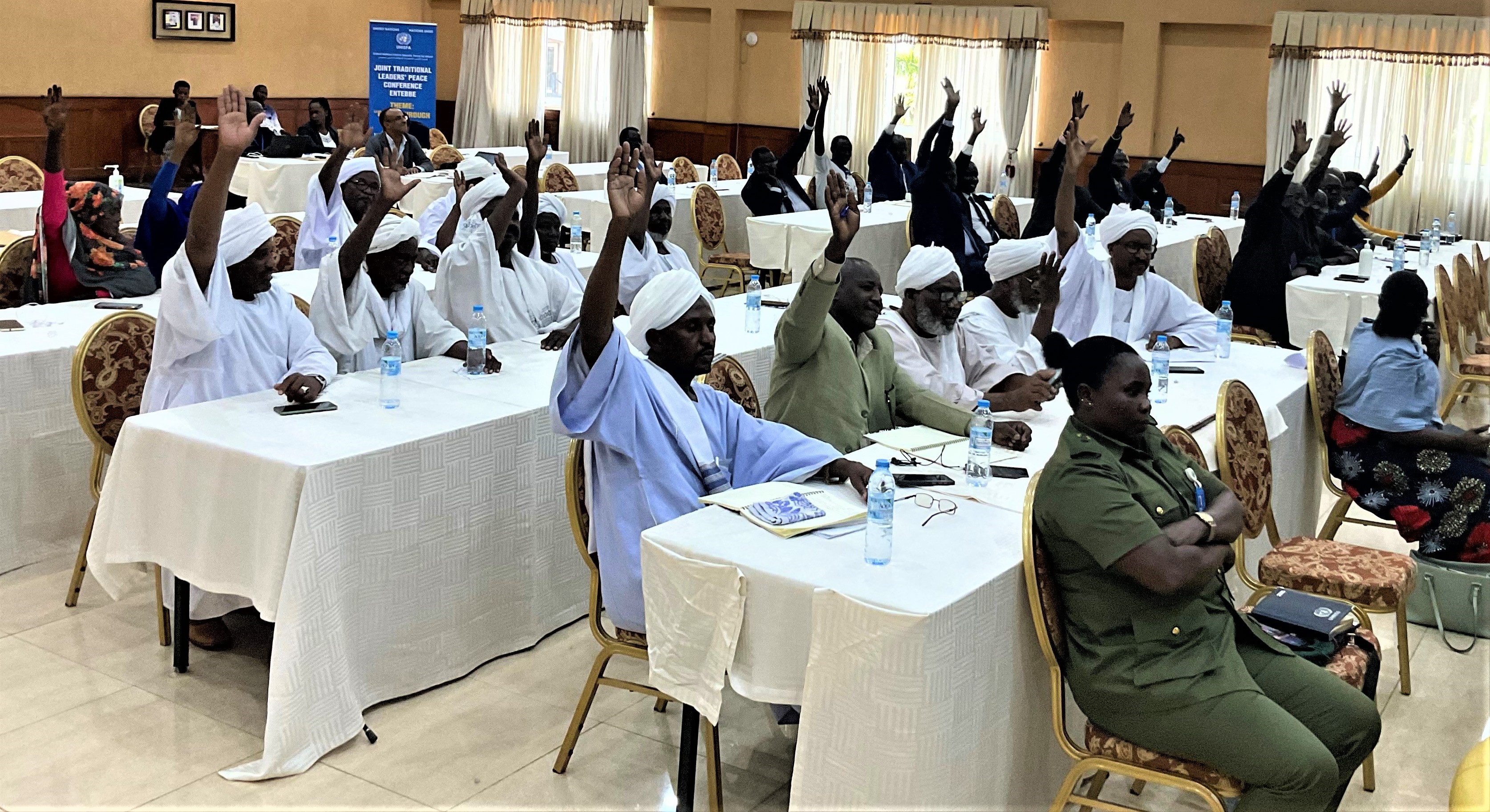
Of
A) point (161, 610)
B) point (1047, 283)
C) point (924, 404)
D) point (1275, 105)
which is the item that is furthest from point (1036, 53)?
point (161, 610)

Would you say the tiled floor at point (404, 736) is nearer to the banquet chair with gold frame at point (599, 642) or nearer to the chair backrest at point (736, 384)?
the banquet chair with gold frame at point (599, 642)

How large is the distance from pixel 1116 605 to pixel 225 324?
2.56 meters

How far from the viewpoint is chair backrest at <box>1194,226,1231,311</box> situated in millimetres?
7500

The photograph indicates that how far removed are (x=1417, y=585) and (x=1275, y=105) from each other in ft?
31.0

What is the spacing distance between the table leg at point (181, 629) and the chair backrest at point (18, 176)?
246 inches

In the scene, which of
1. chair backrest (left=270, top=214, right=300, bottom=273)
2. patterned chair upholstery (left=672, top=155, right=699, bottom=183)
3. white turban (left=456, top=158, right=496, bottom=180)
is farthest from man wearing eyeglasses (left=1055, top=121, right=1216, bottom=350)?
patterned chair upholstery (left=672, top=155, right=699, bottom=183)

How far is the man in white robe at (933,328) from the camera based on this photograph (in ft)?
13.9

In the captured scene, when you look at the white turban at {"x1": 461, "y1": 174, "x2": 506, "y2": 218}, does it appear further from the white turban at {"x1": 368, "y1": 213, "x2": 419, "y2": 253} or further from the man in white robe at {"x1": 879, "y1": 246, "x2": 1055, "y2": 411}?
the man in white robe at {"x1": 879, "y1": 246, "x2": 1055, "y2": 411}

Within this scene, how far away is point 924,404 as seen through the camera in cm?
402

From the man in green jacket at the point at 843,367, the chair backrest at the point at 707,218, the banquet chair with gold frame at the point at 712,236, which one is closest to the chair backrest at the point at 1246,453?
the man in green jacket at the point at 843,367

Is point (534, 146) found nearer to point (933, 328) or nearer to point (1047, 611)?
point (933, 328)

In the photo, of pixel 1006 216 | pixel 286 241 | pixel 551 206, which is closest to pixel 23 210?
pixel 286 241

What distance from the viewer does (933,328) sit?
4.33m

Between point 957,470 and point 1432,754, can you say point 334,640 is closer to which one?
point 957,470
